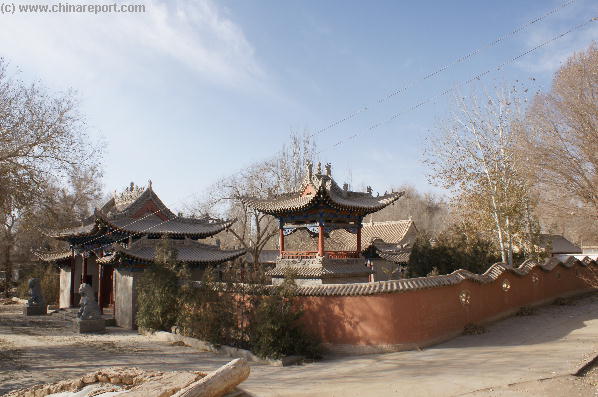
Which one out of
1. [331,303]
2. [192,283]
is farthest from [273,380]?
[192,283]

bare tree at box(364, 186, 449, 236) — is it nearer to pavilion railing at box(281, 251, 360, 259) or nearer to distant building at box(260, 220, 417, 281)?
distant building at box(260, 220, 417, 281)

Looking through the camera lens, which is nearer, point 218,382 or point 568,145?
point 218,382

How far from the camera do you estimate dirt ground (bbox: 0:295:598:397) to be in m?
7.07

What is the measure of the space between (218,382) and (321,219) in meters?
11.8

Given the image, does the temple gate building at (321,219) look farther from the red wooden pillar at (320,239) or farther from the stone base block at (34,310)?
the stone base block at (34,310)

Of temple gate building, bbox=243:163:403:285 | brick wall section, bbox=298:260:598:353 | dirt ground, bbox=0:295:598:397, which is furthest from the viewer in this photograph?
temple gate building, bbox=243:163:403:285

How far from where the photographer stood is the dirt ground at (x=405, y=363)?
23.2 feet

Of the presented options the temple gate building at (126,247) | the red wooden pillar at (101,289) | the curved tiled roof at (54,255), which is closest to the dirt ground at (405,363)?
the temple gate building at (126,247)

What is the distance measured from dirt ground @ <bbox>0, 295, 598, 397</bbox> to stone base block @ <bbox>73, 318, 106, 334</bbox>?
0.79 metres

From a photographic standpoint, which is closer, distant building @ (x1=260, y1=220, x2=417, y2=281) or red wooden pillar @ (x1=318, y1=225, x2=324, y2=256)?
red wooden pillar @ (x1=318, y1=225, x2=324, y2=256)

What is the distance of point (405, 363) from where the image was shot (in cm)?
885

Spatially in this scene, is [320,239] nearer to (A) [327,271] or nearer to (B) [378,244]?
(A) [327,271]

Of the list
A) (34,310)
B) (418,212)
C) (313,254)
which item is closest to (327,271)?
(313,254)

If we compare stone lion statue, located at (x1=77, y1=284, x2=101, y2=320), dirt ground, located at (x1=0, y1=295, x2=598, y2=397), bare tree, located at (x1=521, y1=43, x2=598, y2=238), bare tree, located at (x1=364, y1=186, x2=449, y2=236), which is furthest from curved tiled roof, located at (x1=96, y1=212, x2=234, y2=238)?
bare tree, located at (x1=364, y1=186, x2=449, y2=236)
